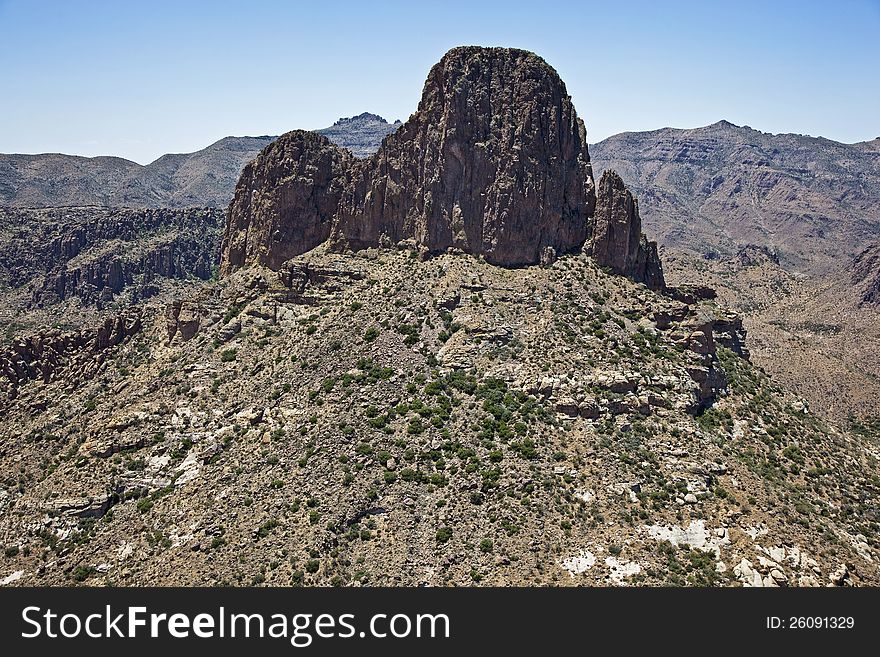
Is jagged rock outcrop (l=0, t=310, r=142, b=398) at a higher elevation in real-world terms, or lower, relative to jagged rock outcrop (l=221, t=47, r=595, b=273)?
lower

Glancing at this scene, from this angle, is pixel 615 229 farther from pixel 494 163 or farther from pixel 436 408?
pixel 436 408

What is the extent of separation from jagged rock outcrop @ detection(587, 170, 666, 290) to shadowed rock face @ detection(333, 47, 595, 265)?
2.03 metres

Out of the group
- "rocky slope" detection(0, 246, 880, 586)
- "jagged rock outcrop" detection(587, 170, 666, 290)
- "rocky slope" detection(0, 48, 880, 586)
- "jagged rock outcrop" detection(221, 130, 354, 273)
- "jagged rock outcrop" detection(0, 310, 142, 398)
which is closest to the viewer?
"rocky slope" detection(0, 246, 880, 586)

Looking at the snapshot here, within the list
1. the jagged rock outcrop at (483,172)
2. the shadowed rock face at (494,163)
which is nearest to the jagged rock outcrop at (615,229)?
the jagged rock outcrop at (483,172)

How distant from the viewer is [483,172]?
93.0 m

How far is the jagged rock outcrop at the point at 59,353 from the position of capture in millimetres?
94875

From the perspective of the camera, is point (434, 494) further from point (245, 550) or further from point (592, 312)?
point (592, 312)

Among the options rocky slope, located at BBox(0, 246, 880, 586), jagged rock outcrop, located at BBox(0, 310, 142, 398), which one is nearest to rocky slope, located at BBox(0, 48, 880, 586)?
rocky slope, located at BBox(0, 246, 880, 586)

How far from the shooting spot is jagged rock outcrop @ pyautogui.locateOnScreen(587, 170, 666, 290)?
308 ft

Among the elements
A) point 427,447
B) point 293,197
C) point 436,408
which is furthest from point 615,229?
point 293,197

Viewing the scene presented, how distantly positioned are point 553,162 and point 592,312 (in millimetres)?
18871

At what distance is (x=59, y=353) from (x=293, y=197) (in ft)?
109

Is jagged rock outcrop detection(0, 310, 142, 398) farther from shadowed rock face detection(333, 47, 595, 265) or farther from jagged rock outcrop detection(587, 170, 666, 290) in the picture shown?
jagged rock outcrop detection(587, 170, 666, 290)

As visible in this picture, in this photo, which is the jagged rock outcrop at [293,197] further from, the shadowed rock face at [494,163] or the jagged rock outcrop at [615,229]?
the jagged rock outcrop at [615,229]
